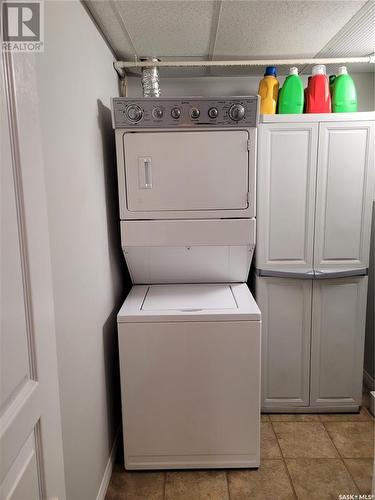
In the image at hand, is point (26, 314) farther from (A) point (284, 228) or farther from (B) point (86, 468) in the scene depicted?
(A) point (284, 228)

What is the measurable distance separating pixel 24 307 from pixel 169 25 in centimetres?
161

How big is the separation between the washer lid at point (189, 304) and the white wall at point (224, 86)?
1.42 metres

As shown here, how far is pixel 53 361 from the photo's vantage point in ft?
3.17

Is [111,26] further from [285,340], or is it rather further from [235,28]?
[285,340]

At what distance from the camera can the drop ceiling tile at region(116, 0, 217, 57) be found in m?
1.58

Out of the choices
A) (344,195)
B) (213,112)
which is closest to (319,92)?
(344,195)

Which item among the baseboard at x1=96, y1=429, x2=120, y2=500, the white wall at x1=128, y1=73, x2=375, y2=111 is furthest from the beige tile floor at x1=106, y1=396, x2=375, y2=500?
the white wall at x1=128, y1=73, x2=375, y2=111

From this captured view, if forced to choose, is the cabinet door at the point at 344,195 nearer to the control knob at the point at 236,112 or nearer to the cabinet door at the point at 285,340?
the cabinet door at the point at 285,340

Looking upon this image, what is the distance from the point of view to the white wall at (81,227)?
1.24 metres

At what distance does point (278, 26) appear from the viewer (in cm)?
180

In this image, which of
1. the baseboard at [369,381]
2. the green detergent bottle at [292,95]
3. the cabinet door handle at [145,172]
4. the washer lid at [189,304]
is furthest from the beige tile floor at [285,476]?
the green detergent bottle at [292,95]

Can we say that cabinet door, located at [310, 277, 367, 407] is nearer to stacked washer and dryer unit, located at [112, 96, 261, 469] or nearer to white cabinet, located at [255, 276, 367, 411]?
white cabinet, located at [255, 276, 367, 411]

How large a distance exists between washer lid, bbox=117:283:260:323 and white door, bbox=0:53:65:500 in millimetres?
912

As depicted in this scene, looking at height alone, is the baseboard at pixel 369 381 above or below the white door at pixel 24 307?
below
